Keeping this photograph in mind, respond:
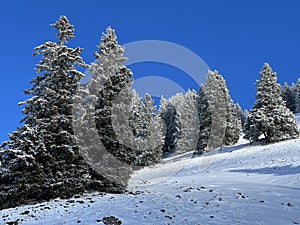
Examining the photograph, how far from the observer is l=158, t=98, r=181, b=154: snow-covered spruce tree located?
7082 cm

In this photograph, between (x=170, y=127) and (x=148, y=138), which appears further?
(x=170, y=127)

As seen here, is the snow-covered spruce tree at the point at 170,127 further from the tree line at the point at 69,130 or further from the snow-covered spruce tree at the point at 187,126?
the tree line at the point at 69,130

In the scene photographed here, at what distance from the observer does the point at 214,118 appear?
52.1m

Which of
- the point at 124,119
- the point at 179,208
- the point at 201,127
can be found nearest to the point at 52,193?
the point at 124,119

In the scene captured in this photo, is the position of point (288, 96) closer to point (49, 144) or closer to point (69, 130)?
point (69, 130)

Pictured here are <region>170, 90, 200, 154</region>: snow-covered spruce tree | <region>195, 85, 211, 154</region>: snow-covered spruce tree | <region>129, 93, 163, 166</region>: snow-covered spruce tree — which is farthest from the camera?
<region>170, 90, 200, 154</region>: snow-covered spruce tree

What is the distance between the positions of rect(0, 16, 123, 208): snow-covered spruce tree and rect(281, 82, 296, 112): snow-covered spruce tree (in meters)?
84.9

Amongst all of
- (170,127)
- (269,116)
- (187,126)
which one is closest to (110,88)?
(269,116)

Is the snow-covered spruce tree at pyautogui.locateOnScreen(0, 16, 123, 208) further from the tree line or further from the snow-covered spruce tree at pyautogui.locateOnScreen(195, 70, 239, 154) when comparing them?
the snow-covered spruce tree at pyautogui.locateOnScreen(195, 70, 239, 154)

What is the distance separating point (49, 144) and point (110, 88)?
6569mm

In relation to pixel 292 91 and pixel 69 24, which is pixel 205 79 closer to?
pixel 69 24

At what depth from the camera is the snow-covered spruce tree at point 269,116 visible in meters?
39.9

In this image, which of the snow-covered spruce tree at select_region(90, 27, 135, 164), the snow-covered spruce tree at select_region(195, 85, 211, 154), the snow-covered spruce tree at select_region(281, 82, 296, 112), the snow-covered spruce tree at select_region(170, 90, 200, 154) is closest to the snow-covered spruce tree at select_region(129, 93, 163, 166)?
the snow-covered spruce tree at select_region(170, 90, 200, 154)

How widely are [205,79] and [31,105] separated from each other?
39.3 metres
